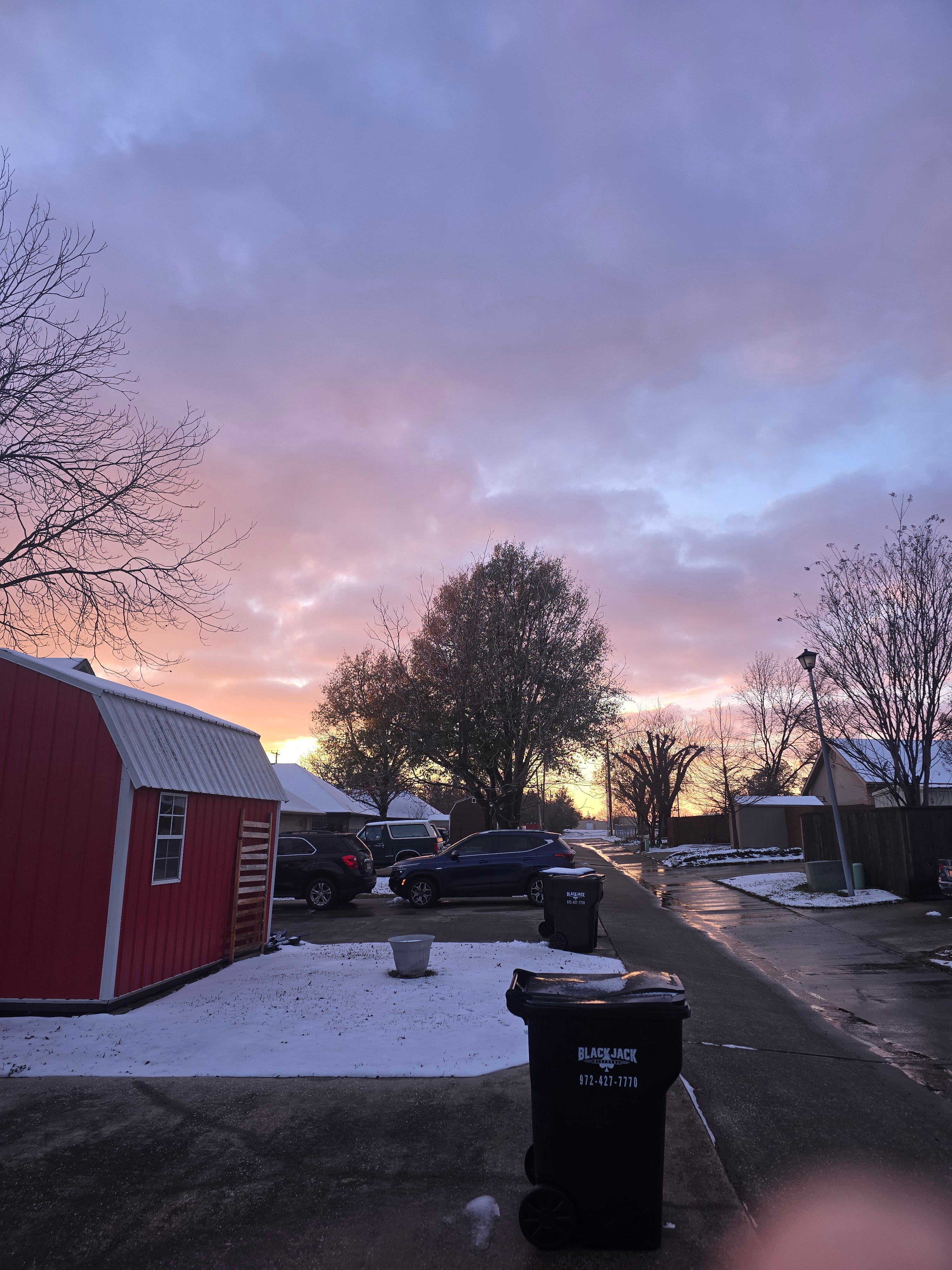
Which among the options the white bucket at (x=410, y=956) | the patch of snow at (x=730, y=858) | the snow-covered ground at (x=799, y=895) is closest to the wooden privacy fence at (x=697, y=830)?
the patch of snow at (x=730, y=858)

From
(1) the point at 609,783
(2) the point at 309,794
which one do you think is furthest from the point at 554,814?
(2) the point at 309,794

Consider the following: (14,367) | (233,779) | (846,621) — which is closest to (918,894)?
(846,621)

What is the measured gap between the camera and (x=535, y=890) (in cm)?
1717

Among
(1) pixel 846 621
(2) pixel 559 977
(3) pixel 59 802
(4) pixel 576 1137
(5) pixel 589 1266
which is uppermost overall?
(1) pixel 846 621

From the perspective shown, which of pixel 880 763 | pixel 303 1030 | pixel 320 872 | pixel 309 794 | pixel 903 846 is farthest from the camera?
pixel 309 794

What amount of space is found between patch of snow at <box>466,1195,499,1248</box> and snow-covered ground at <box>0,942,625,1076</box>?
123 centimetres

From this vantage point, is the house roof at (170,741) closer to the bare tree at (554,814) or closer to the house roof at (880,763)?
the house roof at (880,763)

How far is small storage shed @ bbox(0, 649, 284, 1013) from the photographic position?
7.81 m

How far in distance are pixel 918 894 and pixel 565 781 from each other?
48.4 feet

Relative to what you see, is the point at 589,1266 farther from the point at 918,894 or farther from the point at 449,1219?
the point at 918,894

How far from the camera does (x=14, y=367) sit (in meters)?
9.52

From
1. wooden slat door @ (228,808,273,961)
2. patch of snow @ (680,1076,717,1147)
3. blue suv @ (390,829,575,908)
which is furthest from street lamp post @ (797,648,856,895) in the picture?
patch of snow @ (680,1076,717,1147)

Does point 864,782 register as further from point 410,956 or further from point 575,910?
point 410,956

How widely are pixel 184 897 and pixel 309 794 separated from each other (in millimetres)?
27538
